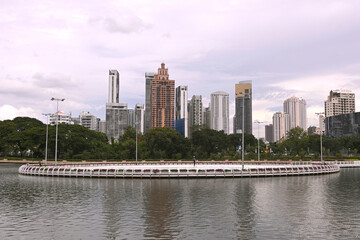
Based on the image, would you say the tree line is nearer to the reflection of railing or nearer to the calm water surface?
the reflection of railing

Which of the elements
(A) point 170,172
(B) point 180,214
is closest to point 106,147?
(A) point 170,172

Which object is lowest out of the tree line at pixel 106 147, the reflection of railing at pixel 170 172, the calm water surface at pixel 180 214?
the calm water surface at pixel 180 214

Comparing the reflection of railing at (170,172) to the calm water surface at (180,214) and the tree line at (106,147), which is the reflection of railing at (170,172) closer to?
the calm water surface at (180,214)

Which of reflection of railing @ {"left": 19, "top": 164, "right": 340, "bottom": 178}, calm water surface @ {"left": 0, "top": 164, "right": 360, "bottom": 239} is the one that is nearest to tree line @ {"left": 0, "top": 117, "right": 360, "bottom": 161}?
reflection of railing @ {"left": 19, "top": 164, "right": 340, "bottom": 178}

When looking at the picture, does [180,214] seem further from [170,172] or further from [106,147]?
[106,147]

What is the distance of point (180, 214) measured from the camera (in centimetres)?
2252

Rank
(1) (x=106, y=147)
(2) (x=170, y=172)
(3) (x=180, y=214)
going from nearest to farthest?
(3) (x=180, y=214), (2) (x=170, y=172), (1) (x=106, y=147)

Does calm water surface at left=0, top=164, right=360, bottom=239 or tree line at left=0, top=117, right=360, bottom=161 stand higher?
tree line at left=0, top=117, right=360, bottom=161

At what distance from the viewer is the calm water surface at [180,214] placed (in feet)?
59.2

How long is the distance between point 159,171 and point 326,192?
23.9 m

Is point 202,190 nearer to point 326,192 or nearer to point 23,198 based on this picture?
point 326,192

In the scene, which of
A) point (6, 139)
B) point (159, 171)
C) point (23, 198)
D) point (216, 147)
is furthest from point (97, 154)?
point (23, 198)

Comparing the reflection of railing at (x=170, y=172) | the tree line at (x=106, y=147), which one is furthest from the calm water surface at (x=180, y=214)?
the tree line at (x=106, y=147)

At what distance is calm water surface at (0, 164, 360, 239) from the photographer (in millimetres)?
18031
